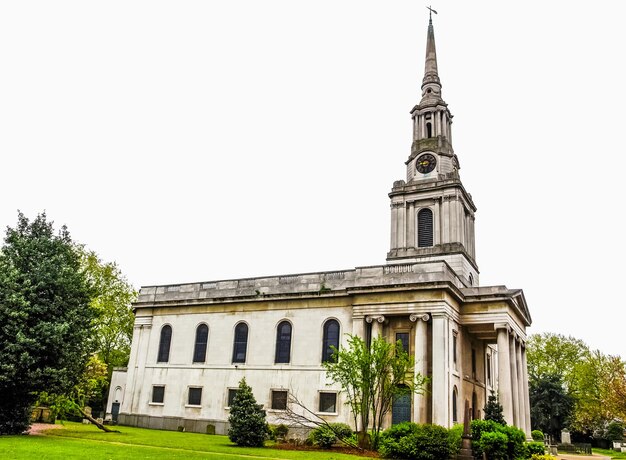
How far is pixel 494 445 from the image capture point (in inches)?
912

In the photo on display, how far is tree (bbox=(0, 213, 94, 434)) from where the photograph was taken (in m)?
21.7

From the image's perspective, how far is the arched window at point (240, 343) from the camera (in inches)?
1409

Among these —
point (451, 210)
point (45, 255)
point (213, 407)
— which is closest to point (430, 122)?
point (451, 210)

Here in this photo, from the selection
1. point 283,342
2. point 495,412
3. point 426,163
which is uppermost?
point 426,163

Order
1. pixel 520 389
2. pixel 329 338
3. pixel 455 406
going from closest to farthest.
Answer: pixel 455 406
pixel 329 338
pixel 520 389

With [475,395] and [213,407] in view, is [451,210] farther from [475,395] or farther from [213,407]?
[213,407]

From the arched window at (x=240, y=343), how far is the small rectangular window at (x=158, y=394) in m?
5.91

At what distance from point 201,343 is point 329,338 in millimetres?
9818

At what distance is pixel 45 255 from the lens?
2433cm

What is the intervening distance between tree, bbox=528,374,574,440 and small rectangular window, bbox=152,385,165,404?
36.6 metres

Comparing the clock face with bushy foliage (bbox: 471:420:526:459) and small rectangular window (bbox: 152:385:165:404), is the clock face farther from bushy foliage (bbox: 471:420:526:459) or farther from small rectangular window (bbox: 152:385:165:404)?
small rectangular window (bbox: 152:385:165:404)

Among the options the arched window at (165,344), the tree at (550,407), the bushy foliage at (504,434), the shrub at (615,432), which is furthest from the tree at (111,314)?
the shrub at (615,432)

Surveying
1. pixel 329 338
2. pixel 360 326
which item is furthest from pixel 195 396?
pixel 360 326

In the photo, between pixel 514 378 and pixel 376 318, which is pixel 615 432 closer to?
pixel 514 378
